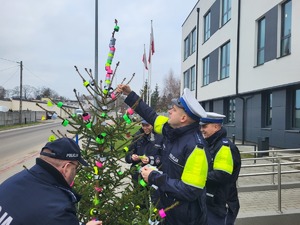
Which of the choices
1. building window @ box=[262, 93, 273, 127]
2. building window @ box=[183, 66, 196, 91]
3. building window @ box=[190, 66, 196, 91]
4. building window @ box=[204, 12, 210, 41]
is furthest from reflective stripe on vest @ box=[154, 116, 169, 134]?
building window @ box=[183, 66, 196, 91]

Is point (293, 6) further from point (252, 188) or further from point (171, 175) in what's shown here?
point (171, 175)

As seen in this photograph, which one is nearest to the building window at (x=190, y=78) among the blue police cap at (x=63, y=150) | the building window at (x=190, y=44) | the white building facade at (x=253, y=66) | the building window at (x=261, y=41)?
the building window at (x=190, y=44)

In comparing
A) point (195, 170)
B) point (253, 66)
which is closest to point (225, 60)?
point (253, 66)

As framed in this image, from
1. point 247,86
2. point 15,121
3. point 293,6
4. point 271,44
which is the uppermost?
point 293,6

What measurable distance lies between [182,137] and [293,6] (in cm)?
1349

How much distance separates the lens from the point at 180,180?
2521 millimetres

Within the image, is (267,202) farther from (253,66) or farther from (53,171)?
(253,66)

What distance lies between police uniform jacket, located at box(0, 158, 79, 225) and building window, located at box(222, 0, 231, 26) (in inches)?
878

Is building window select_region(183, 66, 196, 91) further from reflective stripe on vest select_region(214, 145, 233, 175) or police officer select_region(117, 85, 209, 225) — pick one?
police officer select_region(117, 85, 209, 225)

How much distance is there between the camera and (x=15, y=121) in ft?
171

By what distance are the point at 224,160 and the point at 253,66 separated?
15.9 metres

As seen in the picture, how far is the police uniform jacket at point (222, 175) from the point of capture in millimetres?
3371

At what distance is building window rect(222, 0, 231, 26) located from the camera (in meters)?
22.5

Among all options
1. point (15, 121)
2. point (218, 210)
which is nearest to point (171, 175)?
point (218, 210)
